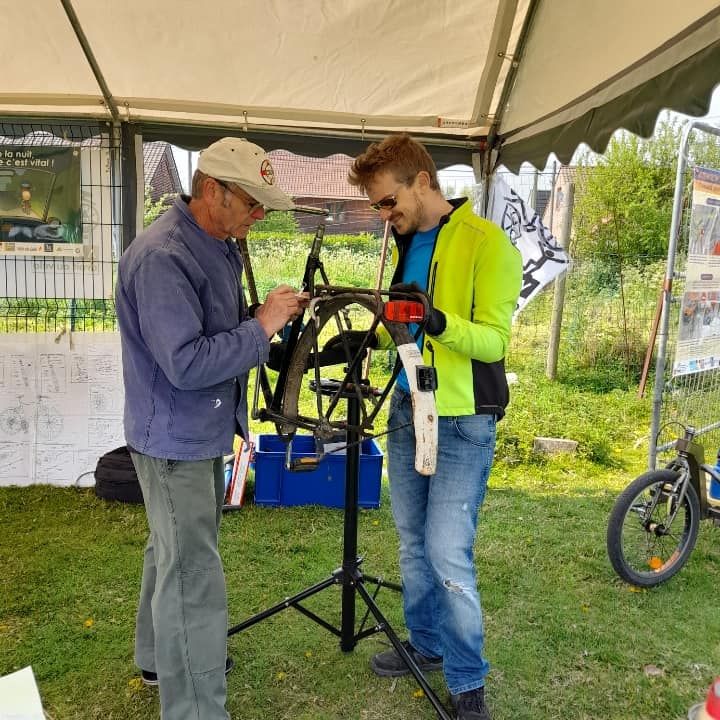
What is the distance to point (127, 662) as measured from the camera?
2479 millimetres

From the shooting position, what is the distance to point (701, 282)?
372 centimetres

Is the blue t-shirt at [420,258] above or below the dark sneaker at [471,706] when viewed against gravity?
above

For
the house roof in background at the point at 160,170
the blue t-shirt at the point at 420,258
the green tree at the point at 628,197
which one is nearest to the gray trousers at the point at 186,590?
the blue t-shirt at the point at 420,258

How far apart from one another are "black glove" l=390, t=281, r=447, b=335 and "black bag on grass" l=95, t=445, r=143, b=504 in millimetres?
2772

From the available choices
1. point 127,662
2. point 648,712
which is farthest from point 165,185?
point 648,712

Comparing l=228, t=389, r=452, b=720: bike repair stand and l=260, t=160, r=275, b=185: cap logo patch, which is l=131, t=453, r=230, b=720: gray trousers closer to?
l=228, t=389, r=452, b=720: bike repair stand

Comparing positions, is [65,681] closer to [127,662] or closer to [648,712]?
[127,662]

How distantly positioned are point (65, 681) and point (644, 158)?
7569 mm

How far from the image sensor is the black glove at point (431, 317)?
1690 millimetres

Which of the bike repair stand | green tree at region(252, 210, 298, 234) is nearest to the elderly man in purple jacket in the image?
the bike repair stand

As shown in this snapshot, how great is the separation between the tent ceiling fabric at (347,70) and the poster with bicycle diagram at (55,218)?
23cm

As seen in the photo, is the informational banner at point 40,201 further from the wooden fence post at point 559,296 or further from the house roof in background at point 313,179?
the wooden fence post at point 559,296

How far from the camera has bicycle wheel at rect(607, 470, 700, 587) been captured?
311cm

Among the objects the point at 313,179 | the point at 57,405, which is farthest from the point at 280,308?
the point at 313,179
